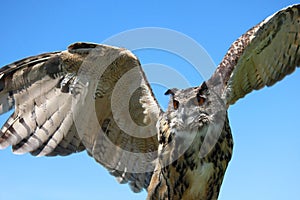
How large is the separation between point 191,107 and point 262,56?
58.8 inches

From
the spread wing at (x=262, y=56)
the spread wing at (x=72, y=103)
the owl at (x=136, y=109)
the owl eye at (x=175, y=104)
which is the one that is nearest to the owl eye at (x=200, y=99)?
the owl at (x=136, y=109)

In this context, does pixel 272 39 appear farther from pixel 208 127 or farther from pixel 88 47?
pixel 88 47

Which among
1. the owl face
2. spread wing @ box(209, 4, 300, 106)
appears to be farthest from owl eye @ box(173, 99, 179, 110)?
spread wing @ box(209, 4, 300, 106)

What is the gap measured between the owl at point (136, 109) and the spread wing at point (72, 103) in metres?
0.01

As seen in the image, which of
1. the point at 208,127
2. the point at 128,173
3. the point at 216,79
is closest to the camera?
the point at 208,127

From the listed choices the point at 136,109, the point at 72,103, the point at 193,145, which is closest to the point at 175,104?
the point at 193,145

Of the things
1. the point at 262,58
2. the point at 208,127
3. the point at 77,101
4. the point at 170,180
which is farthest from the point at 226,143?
the point at 77,101

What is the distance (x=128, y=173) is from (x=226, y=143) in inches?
80.2

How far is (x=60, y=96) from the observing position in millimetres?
6781

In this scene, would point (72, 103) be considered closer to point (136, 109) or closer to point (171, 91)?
point (136, 109)

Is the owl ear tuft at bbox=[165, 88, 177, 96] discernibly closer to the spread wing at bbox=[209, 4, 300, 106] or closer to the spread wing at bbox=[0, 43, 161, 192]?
the spread wing at bbox=[209, 4, 300, 106]

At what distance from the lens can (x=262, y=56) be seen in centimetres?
675

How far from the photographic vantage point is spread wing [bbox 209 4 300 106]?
6.28m

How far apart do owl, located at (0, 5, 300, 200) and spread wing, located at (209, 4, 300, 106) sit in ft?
0.04
